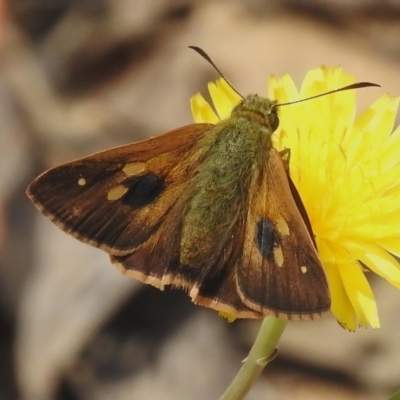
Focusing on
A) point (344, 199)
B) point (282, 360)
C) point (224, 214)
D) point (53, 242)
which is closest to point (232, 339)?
point (282, 360)

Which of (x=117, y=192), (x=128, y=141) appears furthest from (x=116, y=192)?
(x=128, y=141)

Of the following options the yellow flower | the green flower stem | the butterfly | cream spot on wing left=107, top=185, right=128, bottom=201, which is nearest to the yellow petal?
the yellow flower

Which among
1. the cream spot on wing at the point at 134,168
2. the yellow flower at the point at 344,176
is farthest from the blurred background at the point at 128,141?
the cream spot on wing at the point at 134,168

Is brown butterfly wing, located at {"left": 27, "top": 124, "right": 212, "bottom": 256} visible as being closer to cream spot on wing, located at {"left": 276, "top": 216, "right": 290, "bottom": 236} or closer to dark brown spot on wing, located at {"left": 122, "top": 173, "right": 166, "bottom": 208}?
dark brown spot on wing, located at {"left": 122, "top": 173, "right": 166, "bottom": 208}

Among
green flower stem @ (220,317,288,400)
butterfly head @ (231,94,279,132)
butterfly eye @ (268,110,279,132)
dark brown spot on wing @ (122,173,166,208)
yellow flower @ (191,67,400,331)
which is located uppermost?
butterfly head @ (231,94,279,132)

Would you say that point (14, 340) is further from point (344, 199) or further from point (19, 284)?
point (344, 199)

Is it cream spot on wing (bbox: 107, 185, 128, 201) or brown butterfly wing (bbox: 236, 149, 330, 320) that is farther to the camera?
cream spot on wing (bbox: 107, 185, 128, 201)

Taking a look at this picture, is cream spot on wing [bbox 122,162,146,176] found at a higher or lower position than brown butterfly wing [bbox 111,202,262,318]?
higher
